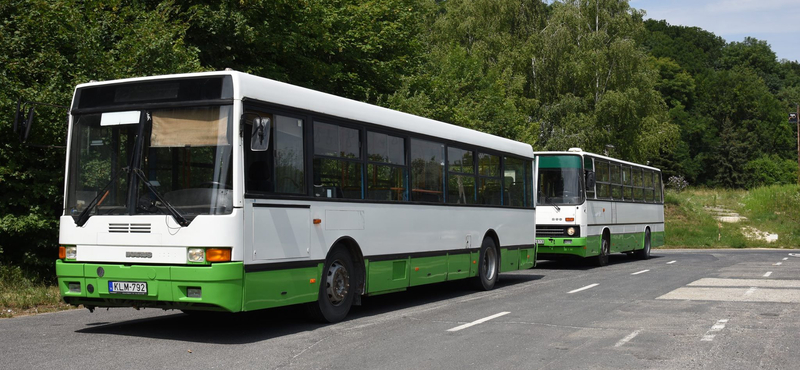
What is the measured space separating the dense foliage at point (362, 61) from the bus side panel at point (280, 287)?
6.41m

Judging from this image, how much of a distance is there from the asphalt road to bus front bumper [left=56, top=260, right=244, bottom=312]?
444mm

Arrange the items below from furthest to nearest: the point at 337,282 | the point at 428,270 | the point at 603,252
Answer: the point at 603,252, the point at 428,270, the point at 337,282

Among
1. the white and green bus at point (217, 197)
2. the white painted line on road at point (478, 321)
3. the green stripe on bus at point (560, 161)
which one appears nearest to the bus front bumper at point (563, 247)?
the green stripe on bus at point (560, 161)

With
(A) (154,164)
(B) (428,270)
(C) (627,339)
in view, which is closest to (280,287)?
(A) (154,164)

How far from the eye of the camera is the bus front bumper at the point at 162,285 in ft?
28.6

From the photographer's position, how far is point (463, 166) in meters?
14.8

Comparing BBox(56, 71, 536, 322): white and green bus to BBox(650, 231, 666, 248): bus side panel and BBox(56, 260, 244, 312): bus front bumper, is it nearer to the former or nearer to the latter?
BBox(56, 260, 244, 312): bus front bumper

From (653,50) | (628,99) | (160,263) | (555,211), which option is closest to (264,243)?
(160,263)

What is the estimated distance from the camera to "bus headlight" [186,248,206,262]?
8836 millimetres

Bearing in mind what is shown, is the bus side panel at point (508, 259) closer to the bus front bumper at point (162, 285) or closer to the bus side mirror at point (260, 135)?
the bus side mirror at point (260, 135)

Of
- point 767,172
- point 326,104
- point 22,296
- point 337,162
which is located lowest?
point 22,296

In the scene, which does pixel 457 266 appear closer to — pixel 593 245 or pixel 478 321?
pixel 478 321

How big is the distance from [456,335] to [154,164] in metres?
3.94

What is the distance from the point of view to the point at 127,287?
9.10 meters
